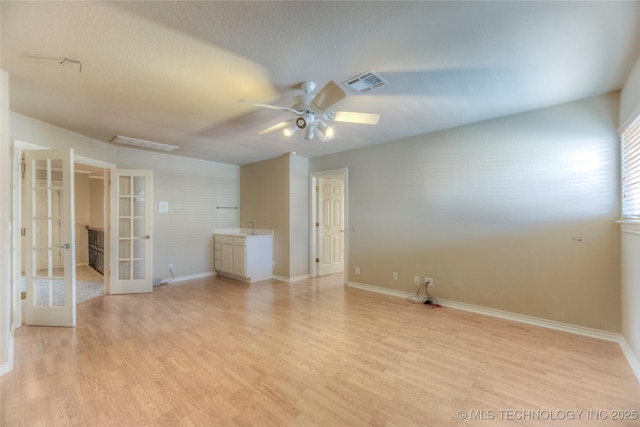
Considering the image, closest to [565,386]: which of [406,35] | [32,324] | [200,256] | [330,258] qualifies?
[406,35]

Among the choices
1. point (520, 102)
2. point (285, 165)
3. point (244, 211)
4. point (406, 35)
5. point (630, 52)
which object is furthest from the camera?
point (244, 211)

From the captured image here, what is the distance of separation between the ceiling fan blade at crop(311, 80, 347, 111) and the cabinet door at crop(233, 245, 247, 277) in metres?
3.44

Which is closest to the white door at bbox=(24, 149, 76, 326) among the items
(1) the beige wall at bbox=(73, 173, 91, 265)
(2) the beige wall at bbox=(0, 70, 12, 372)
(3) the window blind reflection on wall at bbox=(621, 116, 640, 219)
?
(2) the beige wall at bbox=(0, 70, 12, 372)

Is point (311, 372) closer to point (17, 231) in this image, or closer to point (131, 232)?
point (17, 231)

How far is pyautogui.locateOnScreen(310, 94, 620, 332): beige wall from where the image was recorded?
2652 mm

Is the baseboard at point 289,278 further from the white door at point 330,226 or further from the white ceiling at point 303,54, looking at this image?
the white ceiling at point 303,54

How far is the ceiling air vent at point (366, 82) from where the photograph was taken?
2.15 m

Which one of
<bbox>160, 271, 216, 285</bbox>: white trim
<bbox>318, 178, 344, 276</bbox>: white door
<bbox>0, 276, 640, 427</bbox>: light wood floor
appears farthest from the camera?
<bbox>318, 178, 344, 276</bbox>: white door

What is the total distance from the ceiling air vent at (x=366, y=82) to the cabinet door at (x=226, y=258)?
12.9 ft

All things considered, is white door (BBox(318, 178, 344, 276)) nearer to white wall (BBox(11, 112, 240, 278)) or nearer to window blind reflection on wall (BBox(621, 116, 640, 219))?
white wall (BBox(11, 112, 240, 278))

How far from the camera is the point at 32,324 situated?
3.00 m

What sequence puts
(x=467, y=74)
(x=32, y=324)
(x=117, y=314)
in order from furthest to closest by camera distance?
(x=117, y=314) → (x=32, y=324) → (x=467, y=74)

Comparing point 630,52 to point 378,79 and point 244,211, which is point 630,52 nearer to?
point 378,79

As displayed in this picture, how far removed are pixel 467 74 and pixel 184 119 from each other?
118 inches
